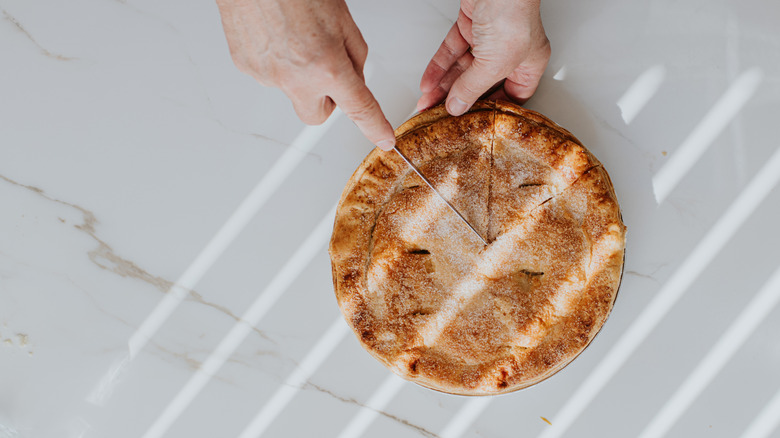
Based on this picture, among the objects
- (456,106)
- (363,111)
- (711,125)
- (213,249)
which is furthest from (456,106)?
(213,249)

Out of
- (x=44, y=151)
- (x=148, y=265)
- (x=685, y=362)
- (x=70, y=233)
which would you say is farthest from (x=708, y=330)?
(x=44, y=151)

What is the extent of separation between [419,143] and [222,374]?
3.38ft

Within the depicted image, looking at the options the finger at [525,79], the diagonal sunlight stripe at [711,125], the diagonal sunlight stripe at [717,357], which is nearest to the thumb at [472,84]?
the finger at [525,79]

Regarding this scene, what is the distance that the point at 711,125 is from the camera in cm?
168

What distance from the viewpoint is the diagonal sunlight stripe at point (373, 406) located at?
1776mm

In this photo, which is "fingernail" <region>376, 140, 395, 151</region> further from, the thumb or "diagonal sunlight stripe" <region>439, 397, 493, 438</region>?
"diagonal sunlight stripe" <region>439, 397, 493, 438</region>

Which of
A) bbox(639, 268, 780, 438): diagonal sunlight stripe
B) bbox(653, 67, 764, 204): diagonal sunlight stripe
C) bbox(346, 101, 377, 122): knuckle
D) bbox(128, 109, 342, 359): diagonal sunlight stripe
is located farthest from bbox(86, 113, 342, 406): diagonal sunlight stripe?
bbox(639, 268, 780, 438): diagonal sunlight stripe

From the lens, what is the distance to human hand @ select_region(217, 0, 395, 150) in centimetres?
110

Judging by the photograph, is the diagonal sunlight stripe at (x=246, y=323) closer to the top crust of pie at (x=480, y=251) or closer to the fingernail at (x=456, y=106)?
the top crust of pie at (x=480, y=251)

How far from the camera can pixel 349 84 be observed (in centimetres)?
115

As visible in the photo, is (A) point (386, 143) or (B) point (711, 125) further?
(B) point (711, 125)

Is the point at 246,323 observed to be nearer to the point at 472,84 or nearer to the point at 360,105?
the point at 360,105

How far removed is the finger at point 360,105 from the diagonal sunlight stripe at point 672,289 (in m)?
1.02

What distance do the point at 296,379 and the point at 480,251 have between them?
2.53 feet
